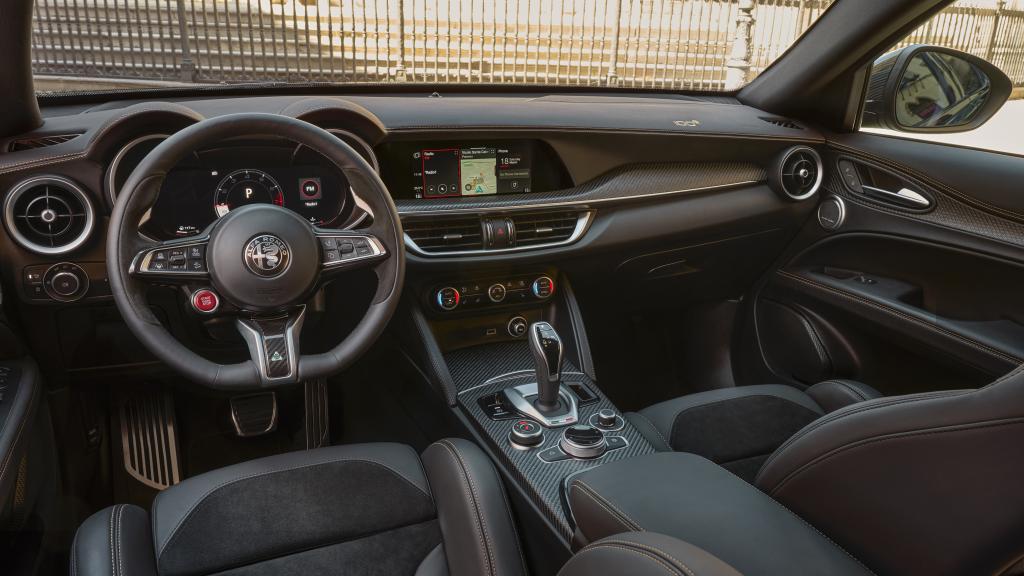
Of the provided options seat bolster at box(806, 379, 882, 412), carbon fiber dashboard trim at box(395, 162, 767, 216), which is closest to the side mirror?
carbon fiber dashboard trim at box(395, 162, 767, 216)

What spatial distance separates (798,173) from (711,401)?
2.85 ft

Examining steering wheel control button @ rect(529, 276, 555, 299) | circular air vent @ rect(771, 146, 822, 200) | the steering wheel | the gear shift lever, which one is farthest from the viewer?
circular air vent @ rect(771, 146, 822, 200)

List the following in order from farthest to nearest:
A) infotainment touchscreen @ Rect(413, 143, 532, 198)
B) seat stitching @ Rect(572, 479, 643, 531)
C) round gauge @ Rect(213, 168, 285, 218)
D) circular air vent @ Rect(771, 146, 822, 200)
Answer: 1. circular air vent @ Rect(771, 146, 822, 200)
2. infotainment touchscreen @ Rect(413, 143, 532, 198)
3. round gauge @ Rect(213, 168, 285, 218)
4. seat stitching @ Rect(572, 479, 643, 531)

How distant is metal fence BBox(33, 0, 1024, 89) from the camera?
11.4 ft

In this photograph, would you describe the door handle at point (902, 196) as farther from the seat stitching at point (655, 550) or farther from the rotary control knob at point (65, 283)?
the rotary control knob at point (65, 283)

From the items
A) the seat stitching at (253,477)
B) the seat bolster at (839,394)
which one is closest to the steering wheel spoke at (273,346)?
the seat stitching at (253,477)

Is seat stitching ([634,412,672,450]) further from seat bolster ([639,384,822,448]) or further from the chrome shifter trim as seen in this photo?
the chrome shifter trim

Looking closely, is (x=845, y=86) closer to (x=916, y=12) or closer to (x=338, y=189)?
(x=916, y=12)

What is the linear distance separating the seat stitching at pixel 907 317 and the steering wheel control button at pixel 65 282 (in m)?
2.03

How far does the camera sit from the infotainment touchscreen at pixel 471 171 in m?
2.01

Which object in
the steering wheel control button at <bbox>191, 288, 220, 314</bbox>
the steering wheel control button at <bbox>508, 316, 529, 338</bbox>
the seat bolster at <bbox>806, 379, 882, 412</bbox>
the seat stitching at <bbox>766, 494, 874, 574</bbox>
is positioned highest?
the steering wheel control button at <bbox>191, 288, 220, 314</bbox>

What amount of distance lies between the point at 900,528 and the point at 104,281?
5.27 ft

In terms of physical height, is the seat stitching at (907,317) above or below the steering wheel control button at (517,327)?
above

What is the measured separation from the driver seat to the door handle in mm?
1467
